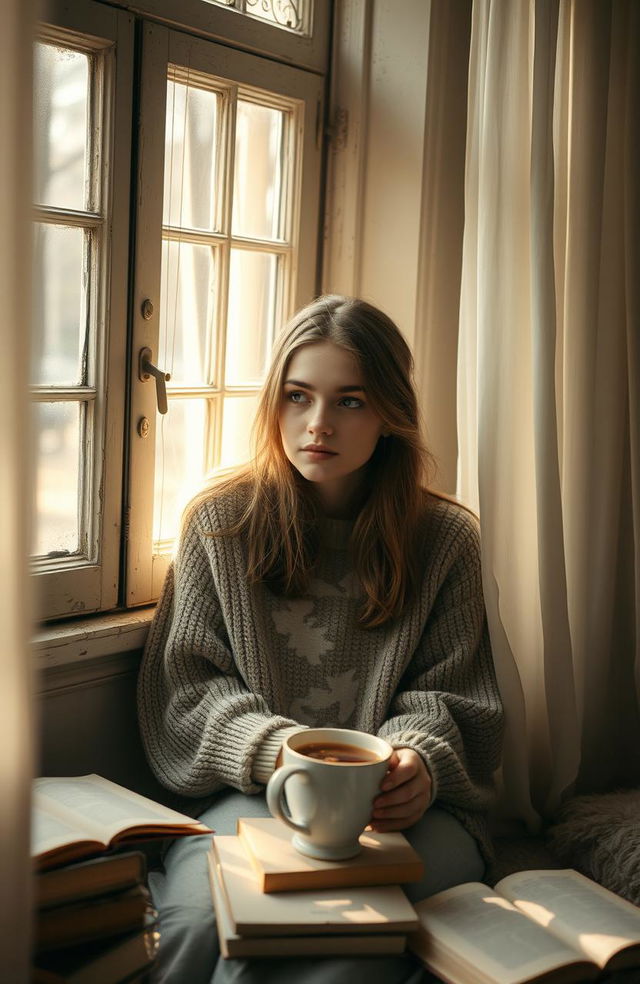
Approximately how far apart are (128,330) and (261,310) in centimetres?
37

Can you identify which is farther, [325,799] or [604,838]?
[604,838]

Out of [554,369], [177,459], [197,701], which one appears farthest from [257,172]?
[197,701]

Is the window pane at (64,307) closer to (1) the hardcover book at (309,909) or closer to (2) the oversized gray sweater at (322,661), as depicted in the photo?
(2) the oversized gray sweater at (322,661)

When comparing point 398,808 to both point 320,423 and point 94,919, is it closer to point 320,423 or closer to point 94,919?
point 94,919

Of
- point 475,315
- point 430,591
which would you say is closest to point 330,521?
point 430,591

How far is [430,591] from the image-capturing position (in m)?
1.62

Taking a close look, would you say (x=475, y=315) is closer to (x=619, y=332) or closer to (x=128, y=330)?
(x=619, y=332)

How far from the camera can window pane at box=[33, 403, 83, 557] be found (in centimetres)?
158

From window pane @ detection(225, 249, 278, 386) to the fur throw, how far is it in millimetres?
993

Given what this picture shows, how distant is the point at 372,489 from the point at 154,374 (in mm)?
418

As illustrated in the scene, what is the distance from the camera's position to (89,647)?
1.56 metres

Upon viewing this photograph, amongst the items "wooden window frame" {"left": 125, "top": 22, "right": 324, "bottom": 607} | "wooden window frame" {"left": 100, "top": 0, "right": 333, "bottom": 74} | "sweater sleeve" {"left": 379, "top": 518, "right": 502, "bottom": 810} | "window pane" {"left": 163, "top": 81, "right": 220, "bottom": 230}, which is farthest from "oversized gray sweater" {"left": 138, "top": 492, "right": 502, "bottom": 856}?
"wooden window frame" {"left": 100, "top": 0, "right": 333, "bottom": 74}

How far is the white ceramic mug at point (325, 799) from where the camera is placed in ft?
3.63

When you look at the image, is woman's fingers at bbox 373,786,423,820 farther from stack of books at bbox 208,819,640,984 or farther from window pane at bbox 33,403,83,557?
window pane at bbox 33,403,83,557
